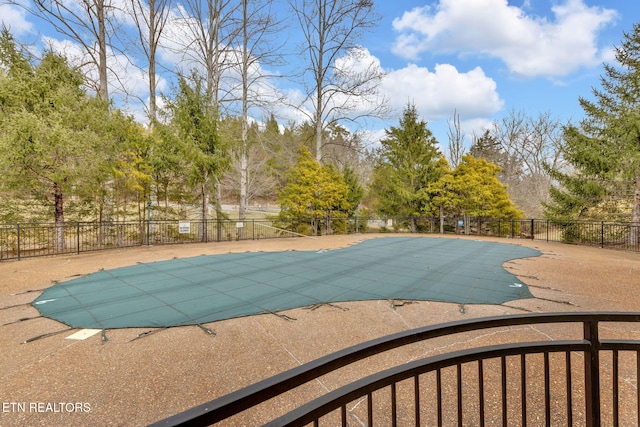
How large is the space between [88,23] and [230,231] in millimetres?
10349

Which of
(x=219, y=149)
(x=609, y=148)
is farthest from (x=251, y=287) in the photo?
(x=609, y=148)

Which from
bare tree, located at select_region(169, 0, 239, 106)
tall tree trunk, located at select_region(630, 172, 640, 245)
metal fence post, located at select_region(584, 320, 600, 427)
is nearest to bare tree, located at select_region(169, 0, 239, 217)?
bare tree, located at select_region(169, 0, 239, 106)

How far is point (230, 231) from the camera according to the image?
514 inches

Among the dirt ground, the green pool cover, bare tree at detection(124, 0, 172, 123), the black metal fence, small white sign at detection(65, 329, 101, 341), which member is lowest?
the dirt ground

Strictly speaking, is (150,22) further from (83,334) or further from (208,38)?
(83,334)

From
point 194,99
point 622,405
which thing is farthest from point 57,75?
point 622,405

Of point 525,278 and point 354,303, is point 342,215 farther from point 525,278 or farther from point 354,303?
point 354,303

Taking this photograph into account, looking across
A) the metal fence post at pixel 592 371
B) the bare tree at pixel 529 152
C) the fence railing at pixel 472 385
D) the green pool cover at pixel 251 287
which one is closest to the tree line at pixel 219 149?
the green pool cover at pixel 251 287

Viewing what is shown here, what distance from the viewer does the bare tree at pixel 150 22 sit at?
12.9m

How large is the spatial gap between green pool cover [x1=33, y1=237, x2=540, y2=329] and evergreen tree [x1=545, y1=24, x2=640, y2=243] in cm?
792

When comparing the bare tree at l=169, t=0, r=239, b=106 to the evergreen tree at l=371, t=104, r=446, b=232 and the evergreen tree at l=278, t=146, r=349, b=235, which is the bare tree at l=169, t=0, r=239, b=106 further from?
the evergreen tree at l=371, t=104, r=446, b=232

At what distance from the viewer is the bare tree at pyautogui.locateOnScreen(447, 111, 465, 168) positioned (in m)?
24.8

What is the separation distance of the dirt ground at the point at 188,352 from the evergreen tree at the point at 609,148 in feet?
30.0

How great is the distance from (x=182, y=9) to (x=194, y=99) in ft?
19.4
